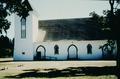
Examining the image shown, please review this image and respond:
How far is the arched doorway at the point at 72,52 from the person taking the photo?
2189 inches

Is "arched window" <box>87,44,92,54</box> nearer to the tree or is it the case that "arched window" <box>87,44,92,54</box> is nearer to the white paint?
the white paint

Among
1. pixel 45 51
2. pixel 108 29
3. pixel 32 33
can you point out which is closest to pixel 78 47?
pixel 45 51

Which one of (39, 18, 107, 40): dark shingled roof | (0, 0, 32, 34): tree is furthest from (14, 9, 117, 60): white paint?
(0, 0, 32, 34): tree

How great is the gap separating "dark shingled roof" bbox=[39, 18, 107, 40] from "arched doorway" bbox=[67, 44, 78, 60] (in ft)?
7.33

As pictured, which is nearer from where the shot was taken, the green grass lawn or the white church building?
the green grass lawn

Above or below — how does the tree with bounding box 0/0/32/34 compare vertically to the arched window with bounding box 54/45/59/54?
above

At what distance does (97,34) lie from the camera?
184 feet

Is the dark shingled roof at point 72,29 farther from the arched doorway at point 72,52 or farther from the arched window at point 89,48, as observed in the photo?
the arched doorway at point 72,52

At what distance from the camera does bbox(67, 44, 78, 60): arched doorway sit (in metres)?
55.6

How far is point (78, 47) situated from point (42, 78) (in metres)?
35.1

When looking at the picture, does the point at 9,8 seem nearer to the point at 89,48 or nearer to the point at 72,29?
the point at 89,48

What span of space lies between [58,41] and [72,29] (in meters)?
Result: 4.97

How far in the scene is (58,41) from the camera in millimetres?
56625

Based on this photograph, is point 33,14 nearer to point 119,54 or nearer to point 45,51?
point 45,51
